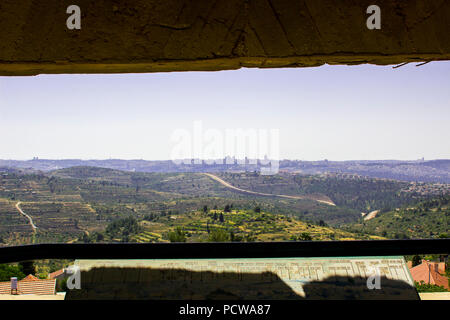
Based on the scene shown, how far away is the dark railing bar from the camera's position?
2535mm

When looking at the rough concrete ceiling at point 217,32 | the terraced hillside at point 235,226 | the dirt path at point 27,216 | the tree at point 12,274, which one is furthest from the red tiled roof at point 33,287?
the dirt path at point 27,216

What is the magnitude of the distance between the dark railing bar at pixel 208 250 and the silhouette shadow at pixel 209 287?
0.69 feet

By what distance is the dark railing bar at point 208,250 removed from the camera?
2535mm

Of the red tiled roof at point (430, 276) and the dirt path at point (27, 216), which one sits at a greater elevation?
the red tiled roof at point (430, 276)

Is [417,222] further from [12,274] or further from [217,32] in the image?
[217,32]

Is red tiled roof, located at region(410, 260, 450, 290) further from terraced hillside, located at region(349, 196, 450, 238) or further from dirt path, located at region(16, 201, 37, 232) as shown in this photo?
dirt path, located at region(16, 201, 37, 232)

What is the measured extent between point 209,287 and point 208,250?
31cm

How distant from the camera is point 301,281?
8.84 feet

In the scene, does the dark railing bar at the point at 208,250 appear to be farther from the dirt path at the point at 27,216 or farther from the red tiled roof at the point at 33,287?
the dirt path at the point at 27,216

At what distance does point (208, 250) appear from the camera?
8.49 ft

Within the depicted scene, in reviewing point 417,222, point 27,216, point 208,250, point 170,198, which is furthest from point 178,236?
point 170,198

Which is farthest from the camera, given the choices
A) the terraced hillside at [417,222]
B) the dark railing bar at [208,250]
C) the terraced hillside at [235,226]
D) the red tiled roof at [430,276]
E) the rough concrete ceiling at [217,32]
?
the terraced hillside at [417,222]

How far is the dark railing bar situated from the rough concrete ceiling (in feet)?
4.32
